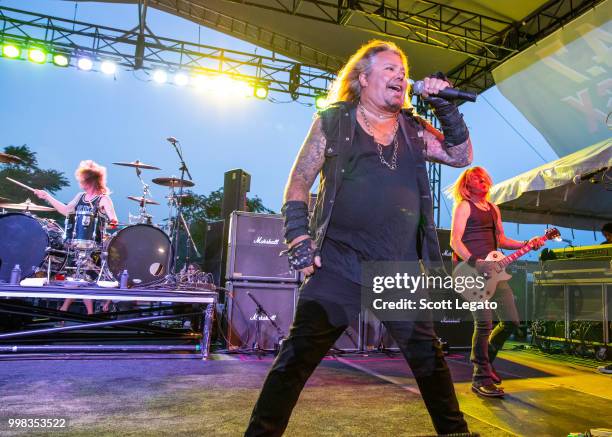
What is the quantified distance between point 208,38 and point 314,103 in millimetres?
3724

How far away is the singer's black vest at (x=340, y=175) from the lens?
1.86 m

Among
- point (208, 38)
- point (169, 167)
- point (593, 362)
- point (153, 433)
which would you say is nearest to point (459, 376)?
point (593, 362)

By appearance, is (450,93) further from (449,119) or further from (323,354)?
(323,354)

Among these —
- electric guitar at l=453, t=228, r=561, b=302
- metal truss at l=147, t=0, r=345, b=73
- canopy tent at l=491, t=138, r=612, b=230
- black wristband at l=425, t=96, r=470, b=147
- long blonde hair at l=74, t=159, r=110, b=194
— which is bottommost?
electric guitar at l=453, t=228, r=561, b=302

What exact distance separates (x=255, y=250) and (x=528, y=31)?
843 cm

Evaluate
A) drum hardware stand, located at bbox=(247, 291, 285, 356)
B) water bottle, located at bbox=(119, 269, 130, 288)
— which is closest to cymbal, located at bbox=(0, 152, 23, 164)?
water bottle, located at bbox=(119, 269, 130, 288)

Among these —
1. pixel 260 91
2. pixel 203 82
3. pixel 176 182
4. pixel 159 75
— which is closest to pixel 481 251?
pixel 176 182

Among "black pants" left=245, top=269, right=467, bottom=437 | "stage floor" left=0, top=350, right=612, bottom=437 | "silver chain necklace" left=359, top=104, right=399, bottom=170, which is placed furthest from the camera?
"stage floor" left=0, top=350, right=612, bottom=437

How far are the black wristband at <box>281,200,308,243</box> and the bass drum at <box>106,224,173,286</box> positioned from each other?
194 inches

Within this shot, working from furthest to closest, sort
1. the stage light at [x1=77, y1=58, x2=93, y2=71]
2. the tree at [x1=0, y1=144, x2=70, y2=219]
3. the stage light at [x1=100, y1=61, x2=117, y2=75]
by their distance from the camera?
the tree at [x1=0, y1=144, x2=70, y2=219], the stage light at [x1=100, y1=61, x2=117, y2=75], the stage light at [x1=77, y1=58, x2=93, y2=71]

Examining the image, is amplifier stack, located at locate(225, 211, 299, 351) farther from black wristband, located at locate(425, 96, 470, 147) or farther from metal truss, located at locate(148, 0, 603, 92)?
metal truss, located at locate(148, 0, 603, 92)

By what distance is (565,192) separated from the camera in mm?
7723

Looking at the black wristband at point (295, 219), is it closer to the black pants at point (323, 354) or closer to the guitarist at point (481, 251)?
the black pants at point (323, 354)

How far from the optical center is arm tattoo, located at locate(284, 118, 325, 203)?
1836 millimetres
